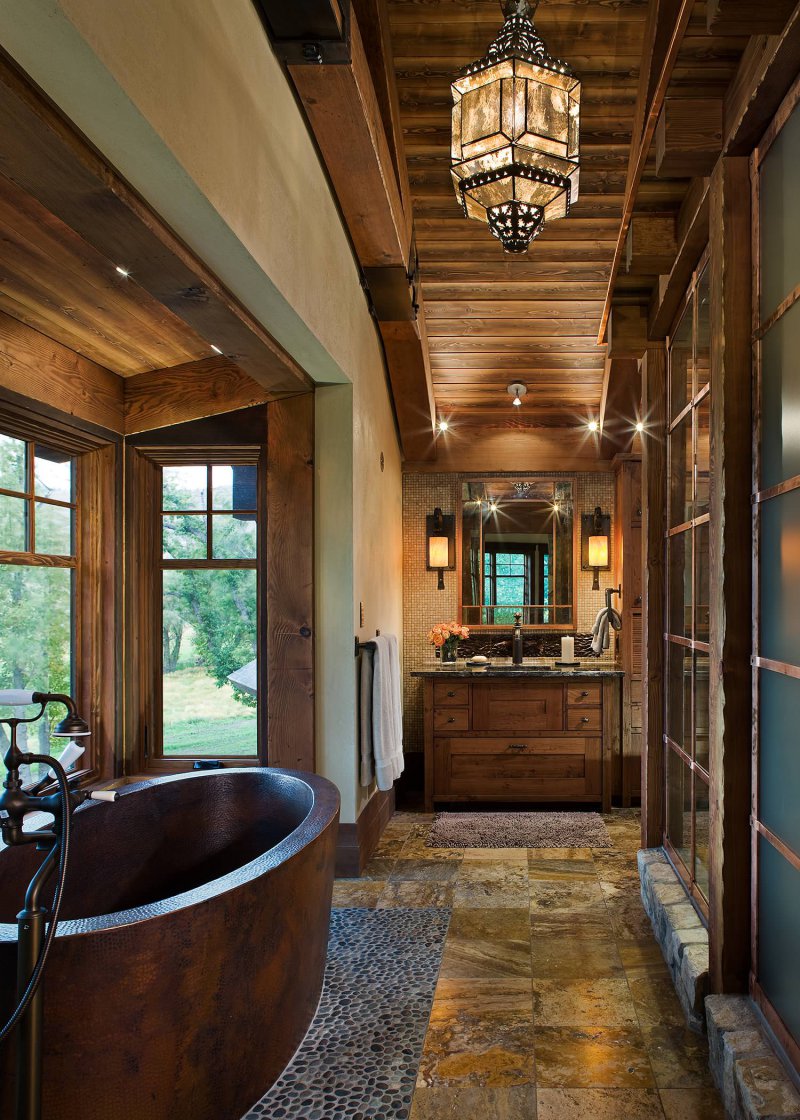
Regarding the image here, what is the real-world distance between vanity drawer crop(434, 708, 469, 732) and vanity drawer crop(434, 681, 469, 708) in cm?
3

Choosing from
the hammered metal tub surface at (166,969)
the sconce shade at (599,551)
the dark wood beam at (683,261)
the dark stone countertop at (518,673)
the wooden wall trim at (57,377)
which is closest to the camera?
the hammered metal tub surface at (166,969)

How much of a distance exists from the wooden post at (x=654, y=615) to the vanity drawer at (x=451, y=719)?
1.55 metres

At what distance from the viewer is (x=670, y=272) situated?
2.79 meters

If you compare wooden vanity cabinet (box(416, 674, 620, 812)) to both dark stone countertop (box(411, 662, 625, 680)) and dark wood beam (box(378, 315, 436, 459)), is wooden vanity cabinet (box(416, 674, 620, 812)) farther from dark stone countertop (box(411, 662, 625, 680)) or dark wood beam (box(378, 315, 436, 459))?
dark wood beam (box(378, 315, 436, 459))

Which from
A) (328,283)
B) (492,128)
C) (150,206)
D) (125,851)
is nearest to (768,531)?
(492,128)

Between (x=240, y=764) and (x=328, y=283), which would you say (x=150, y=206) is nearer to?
(x=328, y=283)

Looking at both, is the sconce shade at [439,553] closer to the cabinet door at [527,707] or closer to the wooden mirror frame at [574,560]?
the wooden mirror frame at [574,560]

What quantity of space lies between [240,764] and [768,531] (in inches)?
109

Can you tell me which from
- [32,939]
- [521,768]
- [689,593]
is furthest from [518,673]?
[32,939]

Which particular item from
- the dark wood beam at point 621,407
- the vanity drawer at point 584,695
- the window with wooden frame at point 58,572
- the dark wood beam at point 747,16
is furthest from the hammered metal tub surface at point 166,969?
the dark wood beam at point 621,407

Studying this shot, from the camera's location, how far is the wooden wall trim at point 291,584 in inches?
134

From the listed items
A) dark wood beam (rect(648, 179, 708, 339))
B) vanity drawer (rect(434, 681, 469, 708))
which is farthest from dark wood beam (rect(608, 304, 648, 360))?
vanity drawer (rect(434, 681, 469, 708))

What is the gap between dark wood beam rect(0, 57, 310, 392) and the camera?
1.36 m

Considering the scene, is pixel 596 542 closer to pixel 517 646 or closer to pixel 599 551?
pixel 599 551
